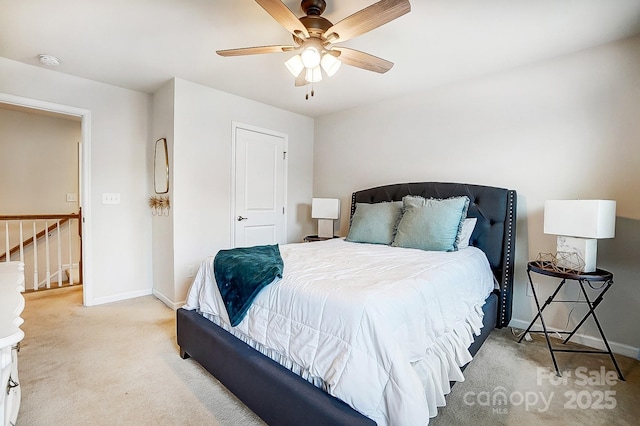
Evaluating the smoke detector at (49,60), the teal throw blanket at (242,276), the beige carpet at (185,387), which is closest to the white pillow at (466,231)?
the beige carpet at (185,387)

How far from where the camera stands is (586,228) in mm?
2010

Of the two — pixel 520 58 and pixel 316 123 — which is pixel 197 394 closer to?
pixel 520 58

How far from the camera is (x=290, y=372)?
1.43 meters

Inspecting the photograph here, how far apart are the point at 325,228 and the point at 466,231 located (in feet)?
6.01

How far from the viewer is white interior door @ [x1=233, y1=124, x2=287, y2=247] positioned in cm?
375

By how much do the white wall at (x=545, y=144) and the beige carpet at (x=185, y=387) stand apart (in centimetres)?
59

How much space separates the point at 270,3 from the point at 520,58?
2229mm

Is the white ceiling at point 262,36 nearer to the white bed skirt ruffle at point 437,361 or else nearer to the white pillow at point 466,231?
the white pillow at point 466,231

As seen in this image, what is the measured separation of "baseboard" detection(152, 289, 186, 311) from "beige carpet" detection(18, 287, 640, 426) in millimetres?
561

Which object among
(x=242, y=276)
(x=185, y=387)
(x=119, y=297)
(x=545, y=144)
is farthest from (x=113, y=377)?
(x=545, y=144)

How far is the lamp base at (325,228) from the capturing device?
4.04 metres

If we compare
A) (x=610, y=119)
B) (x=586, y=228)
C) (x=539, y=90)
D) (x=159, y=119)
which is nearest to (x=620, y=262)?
(x=586, y=228)

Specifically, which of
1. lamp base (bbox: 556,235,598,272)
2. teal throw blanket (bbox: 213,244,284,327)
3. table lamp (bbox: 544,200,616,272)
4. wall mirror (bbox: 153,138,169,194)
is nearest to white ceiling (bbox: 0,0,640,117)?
wall mirror (bbox: 153,138,169,194)

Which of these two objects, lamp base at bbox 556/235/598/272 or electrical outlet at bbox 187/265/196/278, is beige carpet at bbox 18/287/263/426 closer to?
electrical outlet at bbox 187/265/196/278
